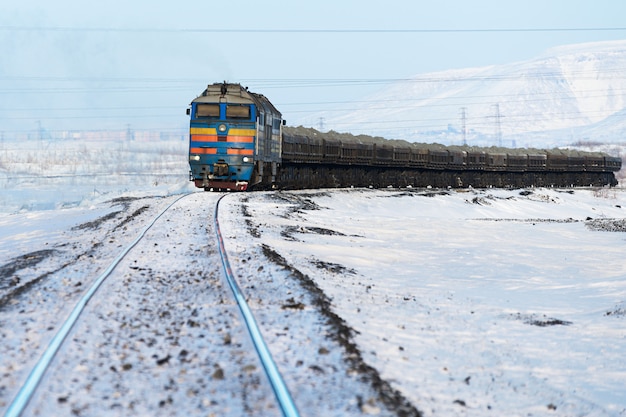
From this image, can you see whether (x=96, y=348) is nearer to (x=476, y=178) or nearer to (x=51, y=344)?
(x=51, y=344)

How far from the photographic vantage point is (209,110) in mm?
25656

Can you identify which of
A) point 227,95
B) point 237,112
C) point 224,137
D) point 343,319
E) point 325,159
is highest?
point 227,95

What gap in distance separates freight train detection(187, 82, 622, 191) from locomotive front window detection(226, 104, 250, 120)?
0.03m

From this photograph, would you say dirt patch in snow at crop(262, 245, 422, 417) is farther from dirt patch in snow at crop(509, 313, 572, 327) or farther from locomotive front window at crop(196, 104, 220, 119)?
locomotive front window at crop(196, 104, 220, 119)

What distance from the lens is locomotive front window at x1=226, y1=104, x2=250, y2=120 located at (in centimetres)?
2536

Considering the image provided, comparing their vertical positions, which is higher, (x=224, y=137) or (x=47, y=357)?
(x=224, y=137)

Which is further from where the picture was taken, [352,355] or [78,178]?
[78,178]

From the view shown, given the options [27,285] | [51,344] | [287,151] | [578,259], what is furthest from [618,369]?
[287,151]

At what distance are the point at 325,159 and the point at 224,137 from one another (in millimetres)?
16035

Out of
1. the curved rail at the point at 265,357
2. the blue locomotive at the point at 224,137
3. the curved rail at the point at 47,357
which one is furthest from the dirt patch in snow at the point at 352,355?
the blue locomotive at the point at 224,137

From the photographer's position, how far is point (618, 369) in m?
7.61

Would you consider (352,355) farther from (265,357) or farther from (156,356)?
(156,356)

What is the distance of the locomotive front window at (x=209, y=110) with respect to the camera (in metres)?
25.6

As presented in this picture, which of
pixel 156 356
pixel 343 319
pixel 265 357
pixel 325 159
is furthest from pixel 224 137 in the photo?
pixel 265 357
